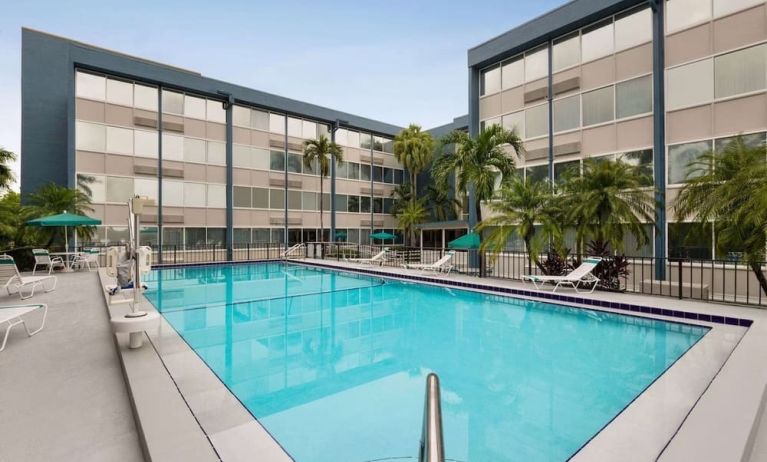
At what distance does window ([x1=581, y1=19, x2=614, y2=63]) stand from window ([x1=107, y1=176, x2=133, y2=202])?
21.1 metres

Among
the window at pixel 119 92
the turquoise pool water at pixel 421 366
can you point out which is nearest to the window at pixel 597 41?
the turquoise pool water at pixel 421 366

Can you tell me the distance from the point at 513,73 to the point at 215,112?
16.1 m

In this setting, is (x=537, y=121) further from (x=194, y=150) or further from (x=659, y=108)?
(x=194, y=150)

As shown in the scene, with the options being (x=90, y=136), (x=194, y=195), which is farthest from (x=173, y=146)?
(x=90, y=136)

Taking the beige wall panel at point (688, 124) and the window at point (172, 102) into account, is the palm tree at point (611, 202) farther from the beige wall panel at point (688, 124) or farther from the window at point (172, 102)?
the window at point (172, 102)

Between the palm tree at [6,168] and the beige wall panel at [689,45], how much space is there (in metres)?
23.5

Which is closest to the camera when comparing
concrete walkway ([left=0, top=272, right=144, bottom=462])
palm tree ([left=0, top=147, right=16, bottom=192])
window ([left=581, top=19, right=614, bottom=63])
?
concrete walkway ([left=0, top=272, right=144, bottom=462])

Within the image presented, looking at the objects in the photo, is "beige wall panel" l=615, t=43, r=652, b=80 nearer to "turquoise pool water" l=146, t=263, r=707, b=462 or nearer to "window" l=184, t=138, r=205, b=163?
"turquoise pool water" l=146, t=263, r=707, b=462

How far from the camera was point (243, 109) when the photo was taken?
22719 mm

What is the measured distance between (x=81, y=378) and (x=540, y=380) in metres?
5.11

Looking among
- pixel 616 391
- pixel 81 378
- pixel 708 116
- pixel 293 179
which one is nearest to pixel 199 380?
pixel 81 378

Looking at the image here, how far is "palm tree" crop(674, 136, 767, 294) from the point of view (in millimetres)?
6992

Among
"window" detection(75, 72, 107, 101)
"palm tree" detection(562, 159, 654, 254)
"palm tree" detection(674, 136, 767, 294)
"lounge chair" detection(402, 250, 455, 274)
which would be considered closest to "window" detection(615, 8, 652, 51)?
"palm tree" detection(562, 159, 654, 254)

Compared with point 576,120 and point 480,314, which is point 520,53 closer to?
point 576,120
